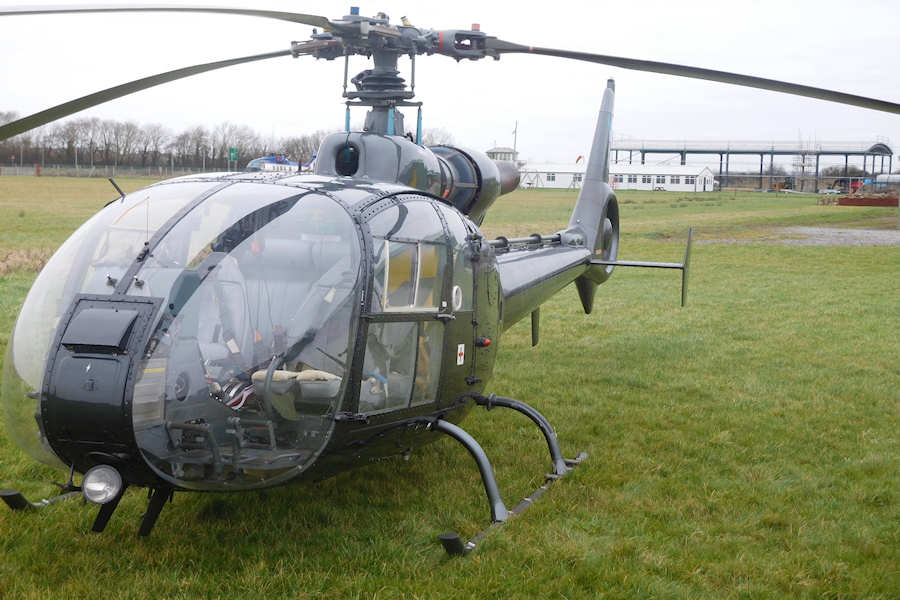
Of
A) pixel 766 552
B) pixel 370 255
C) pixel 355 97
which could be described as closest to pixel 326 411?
pixel 370 255

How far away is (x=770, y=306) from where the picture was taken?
46.4ft

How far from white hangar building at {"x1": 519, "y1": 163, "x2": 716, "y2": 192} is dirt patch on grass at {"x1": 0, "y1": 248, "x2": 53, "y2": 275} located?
7729cm

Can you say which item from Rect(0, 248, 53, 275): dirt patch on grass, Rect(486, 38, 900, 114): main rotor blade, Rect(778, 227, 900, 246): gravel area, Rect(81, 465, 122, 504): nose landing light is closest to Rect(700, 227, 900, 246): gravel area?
Rect(778, 227, 900, 246): gravel area

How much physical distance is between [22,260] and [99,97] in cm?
1303

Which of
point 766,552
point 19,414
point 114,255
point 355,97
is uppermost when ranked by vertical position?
point 355,97

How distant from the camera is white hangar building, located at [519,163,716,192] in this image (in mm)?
94312

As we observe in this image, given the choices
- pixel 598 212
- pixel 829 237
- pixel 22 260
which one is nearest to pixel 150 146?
pixel 22 260

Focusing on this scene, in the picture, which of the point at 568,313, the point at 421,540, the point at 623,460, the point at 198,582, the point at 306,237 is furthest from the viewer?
the point at 568,313

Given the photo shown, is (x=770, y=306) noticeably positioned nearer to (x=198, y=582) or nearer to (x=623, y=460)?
(x=623, y=460)

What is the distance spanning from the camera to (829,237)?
29.0 m

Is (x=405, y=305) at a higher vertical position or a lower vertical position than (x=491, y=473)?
higher

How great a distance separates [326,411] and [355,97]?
309cm

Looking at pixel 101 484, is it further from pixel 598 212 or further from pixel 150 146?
pixel 150 146

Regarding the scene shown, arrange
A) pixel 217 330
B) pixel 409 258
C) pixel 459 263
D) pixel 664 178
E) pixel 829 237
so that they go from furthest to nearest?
pixel 664 178
pixel 829 237
pixel 459 263
pixel 409 258
pixel 217 330
